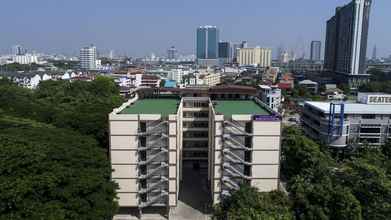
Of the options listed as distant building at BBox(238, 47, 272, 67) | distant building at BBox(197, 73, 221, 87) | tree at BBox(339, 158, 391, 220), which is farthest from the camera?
distant building at BBox(238, 47, 272, 67)

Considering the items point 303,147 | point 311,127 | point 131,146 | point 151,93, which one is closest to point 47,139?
point 131,146

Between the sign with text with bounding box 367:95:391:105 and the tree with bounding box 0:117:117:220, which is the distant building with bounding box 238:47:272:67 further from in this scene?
the tree with bounding box 0:117:117:220

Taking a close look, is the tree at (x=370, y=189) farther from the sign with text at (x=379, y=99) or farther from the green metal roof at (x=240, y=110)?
the sign with text at (x=379, y=99)

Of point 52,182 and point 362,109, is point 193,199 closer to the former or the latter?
point 52,182

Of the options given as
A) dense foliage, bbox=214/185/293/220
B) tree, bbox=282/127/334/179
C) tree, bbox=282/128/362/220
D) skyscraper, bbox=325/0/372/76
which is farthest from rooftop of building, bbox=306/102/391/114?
skyscraper, bbox=325/0/372/76

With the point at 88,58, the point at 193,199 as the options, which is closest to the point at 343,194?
the point at 193,199
